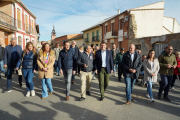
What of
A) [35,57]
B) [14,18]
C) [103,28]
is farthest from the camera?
[103,28]

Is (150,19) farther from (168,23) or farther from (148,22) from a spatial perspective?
(168,23)

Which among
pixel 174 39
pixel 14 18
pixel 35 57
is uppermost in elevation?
pixel 14 18

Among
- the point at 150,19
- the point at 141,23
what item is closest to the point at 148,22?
the point at 150,19

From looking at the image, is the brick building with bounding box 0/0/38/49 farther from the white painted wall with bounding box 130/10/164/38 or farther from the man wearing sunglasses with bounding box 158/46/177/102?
the white painted wall with bounding box 130/10/164/38

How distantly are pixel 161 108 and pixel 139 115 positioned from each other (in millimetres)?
875

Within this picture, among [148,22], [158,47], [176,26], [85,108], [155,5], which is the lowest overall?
[85,108]

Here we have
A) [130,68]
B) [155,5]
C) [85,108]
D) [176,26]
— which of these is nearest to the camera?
[85,108]

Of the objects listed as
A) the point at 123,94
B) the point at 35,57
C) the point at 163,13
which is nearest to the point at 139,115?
the point at 123,94

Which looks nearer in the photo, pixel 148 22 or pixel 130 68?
pixel 130 68

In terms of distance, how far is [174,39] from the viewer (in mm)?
9148

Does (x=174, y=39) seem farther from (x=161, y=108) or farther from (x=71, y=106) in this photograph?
(x=71, y=106)

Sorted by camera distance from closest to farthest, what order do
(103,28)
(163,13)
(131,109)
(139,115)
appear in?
(139,115), (131,109), (163,13), (103,28)

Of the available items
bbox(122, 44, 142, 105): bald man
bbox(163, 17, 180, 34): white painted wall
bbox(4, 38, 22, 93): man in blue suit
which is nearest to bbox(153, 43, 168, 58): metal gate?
bbox(122, 44, 142, 105): bald man

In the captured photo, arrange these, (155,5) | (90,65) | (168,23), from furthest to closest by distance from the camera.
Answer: (168,23) < (155,5) < (90,65)
